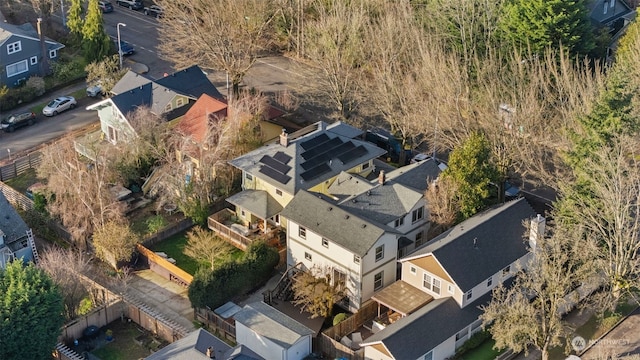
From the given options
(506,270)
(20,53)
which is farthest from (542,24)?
(20,53)

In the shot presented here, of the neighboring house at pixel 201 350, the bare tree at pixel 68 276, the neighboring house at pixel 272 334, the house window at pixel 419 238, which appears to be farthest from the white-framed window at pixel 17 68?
the house window at pixel 419 238

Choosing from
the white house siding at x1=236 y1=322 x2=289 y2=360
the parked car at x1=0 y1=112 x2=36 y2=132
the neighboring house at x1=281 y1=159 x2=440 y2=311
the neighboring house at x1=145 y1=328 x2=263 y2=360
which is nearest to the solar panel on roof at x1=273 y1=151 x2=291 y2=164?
the neighboring house at x1=281 y1=159 x2=440 y2=311

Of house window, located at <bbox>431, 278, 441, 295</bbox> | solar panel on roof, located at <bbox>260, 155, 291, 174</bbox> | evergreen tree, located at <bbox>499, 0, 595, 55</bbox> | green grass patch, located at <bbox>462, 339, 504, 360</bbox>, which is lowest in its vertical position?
green grass patch, located at <bbox>462, 339, 504, 360</bbox>

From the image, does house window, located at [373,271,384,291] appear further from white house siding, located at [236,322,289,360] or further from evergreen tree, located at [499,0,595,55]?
evergreen tree, located at [499,0,595,55]

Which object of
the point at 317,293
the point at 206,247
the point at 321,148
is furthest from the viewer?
the point at 321,148

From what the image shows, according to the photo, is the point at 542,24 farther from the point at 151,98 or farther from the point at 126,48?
the point at 126,48

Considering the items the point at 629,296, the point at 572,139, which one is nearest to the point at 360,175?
the point at 572,139

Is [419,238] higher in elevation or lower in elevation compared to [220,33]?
lower
